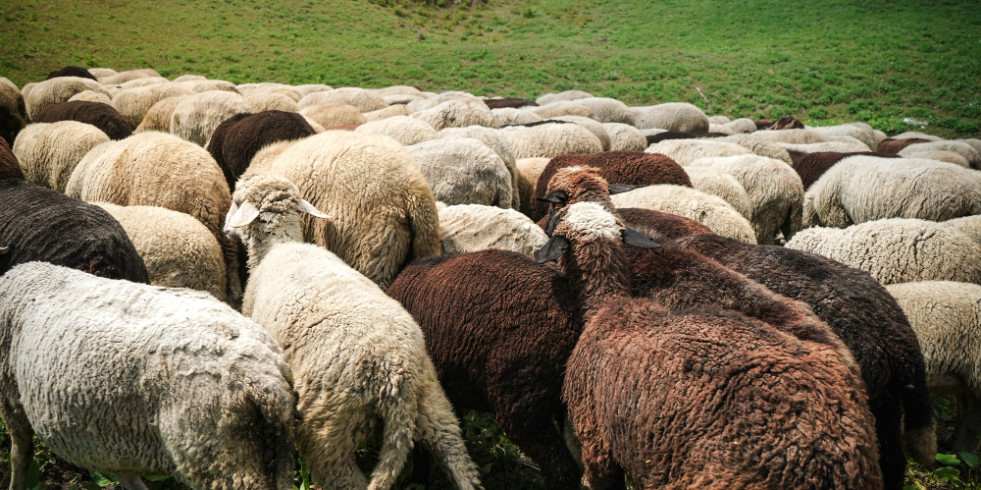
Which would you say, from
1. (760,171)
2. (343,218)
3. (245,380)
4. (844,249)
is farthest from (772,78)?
(245,380)

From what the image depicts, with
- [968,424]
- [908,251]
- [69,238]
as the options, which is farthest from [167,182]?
[968,424]

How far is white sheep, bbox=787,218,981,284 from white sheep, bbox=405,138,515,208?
2.87 m

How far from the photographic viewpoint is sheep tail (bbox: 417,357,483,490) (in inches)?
113

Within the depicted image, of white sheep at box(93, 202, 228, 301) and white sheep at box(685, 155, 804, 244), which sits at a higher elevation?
white sheep at box(93, 202, 228, 301)

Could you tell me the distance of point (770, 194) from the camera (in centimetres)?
735

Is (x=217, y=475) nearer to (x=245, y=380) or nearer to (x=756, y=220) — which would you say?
(x=245, y=380)

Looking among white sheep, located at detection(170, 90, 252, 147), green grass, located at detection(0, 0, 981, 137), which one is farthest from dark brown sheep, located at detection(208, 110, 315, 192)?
green grass, located at detection(0, 0, 981, 137)

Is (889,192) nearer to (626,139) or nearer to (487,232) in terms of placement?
(626,139)

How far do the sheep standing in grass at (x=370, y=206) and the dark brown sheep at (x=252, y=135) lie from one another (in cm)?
250

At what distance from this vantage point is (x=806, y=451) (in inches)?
84.9

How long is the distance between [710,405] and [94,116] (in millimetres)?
10015

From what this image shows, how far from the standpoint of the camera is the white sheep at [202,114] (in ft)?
31.3

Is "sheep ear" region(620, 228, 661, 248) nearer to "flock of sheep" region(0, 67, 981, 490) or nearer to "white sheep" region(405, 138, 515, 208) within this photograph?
"flock of sheep" region(0, 67, 981, 490)

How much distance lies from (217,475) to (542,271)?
6.48 feet
